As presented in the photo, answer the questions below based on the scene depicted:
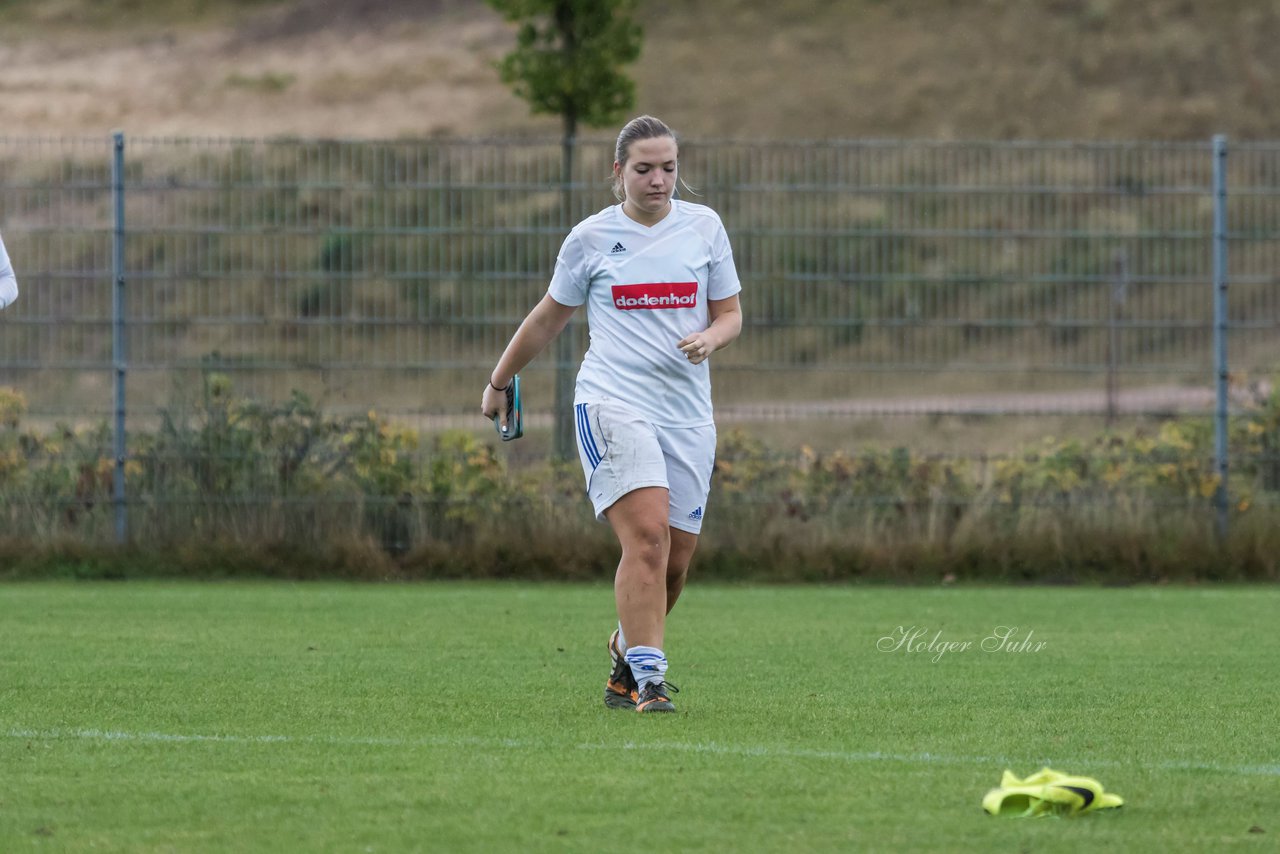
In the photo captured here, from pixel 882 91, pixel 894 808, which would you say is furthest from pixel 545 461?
pixel 882 91

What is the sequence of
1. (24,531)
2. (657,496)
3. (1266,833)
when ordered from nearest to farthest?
1. (1266,833)
2. (657,496)
3. (24,531)

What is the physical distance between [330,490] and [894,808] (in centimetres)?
792

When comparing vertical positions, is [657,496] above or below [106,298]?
below

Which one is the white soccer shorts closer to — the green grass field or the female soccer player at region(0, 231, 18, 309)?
the green grass field

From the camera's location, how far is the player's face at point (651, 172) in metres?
6.59

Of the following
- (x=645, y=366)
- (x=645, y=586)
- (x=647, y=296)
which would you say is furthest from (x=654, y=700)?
(x=647, y=296)

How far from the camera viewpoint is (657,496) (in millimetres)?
6605

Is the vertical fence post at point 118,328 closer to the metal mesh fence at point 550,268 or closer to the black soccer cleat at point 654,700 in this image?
the metal mesh fence at point 550,268

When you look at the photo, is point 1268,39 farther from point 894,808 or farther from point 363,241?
point 894,808

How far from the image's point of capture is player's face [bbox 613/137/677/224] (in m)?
6.59

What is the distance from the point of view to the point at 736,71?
5616 centimetres

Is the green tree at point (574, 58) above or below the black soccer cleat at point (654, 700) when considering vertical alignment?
above

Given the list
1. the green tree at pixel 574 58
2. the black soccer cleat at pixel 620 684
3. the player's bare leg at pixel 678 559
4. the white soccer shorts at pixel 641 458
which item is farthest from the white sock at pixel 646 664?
the green tree at pixel 574 58

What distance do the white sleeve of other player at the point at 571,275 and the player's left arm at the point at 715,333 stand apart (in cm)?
41
